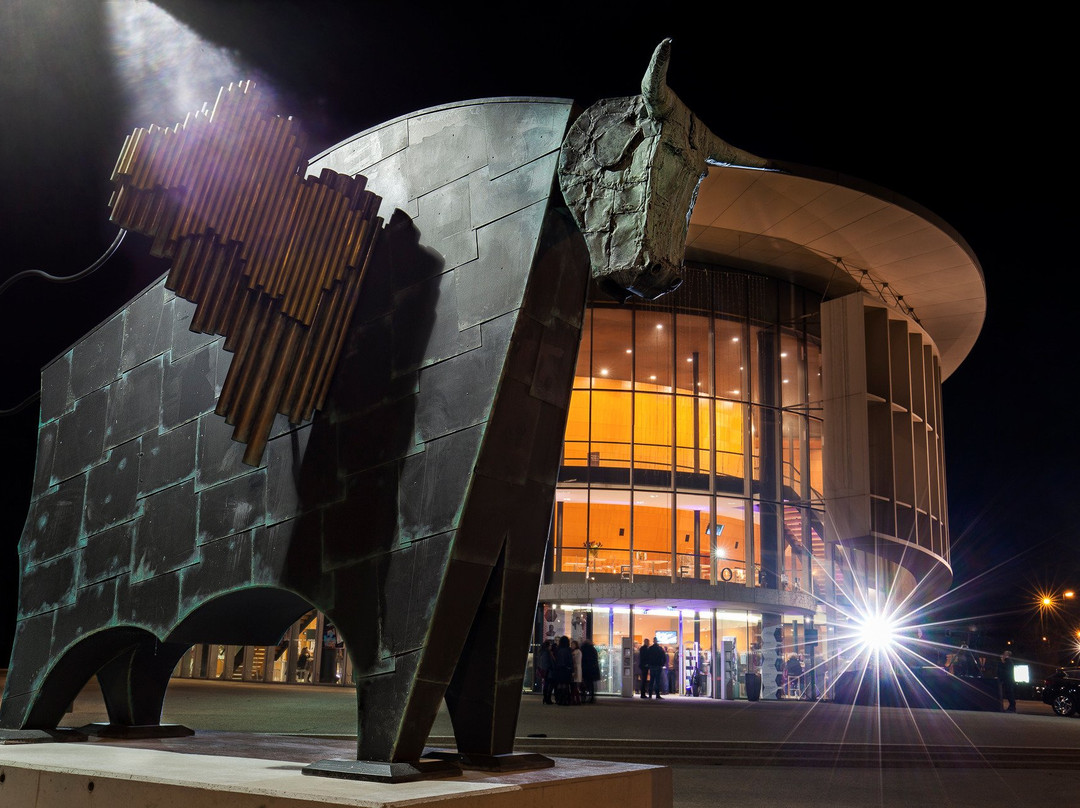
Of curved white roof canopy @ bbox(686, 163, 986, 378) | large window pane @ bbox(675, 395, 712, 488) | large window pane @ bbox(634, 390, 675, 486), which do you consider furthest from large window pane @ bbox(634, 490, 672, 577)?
curved white roof canopy @ bbox(686, 163, 986, 378)

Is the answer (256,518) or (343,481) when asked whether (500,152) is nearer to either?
(343,481)

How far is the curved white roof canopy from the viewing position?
82.2 ft

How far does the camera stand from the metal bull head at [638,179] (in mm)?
4879

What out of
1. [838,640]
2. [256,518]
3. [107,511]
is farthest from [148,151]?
[838,640]

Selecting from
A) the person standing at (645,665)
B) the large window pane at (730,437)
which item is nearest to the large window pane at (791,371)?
the large window pane at (730,437)

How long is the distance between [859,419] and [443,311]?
82.6 feet

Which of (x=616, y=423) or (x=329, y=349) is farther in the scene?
(x=616, y=423)

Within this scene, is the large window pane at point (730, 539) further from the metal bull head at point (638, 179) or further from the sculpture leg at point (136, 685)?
the metal bull head at point (638, 179)

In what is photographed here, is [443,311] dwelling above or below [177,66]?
below

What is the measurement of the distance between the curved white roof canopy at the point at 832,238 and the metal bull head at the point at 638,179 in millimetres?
18686

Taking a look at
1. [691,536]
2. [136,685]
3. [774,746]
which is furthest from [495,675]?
[691,536]

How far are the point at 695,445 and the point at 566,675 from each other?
10.3 meters

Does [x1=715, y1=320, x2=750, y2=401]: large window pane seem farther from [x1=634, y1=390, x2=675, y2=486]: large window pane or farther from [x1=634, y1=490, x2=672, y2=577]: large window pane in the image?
[x1=634, y1=490, x2=672, y2=577]: large window pane

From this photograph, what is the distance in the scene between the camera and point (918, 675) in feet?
86.2
